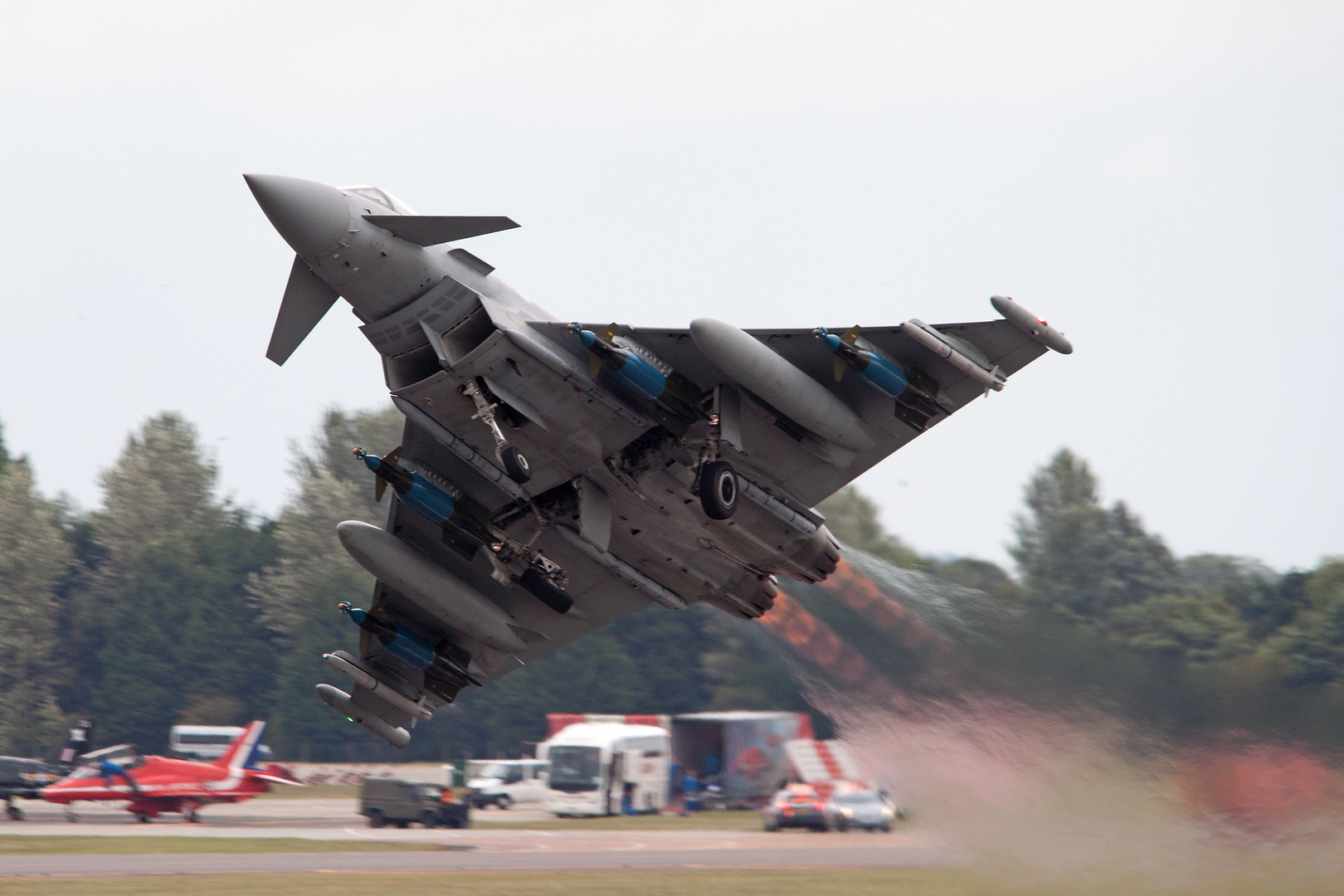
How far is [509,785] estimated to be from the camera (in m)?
48.2

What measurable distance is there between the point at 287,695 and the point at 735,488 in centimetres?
6081

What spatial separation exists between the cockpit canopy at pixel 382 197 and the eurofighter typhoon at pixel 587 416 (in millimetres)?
45

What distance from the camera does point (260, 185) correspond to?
18031 millimetres

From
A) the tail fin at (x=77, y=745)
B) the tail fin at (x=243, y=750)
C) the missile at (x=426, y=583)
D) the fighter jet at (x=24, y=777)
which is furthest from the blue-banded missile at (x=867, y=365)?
the tail fin at (x=77, y=745)

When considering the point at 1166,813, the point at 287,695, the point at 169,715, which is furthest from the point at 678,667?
the point at 1166,813

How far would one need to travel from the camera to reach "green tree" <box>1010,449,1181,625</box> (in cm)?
4778

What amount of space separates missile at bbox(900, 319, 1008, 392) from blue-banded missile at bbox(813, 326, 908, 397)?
62 centimetres

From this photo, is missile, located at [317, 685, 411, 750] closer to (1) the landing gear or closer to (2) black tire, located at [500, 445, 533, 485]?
(1) the landing gear

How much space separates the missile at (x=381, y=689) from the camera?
25422mm

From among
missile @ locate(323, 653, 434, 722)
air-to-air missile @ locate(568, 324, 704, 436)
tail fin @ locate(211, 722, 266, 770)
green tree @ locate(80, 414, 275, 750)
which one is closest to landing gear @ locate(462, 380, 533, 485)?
air-to-air missile @ locate(568, 324, 704, 436)

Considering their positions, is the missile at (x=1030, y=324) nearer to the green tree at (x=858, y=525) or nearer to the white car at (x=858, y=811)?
the green tree at (x=858, y=525)

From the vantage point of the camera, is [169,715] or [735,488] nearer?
[735,488]

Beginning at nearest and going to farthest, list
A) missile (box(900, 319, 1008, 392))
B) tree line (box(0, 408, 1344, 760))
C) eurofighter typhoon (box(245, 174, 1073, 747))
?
1. eurofighter typhoon (box(245, 174, 1073, 747))
2. missile (box(900, 319, 1008, 392))
3. tree line (box(0, 408, 1344, 760))

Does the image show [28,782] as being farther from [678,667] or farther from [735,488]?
[678,667]
